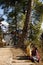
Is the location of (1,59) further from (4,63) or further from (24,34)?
(24,34)

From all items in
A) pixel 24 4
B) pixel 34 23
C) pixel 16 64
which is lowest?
pixel 16 64

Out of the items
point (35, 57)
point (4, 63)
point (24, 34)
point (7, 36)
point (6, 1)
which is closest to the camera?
point (4, 63)

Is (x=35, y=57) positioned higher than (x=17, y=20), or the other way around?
(x=17, y=20)

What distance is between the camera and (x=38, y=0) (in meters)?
19.8

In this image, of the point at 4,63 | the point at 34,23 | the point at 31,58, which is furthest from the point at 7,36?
the point at 4,63

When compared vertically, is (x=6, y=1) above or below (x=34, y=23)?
above

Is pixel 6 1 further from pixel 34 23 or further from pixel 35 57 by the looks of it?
pixel 35 57

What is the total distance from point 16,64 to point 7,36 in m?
12.2

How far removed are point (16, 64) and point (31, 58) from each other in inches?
54.7

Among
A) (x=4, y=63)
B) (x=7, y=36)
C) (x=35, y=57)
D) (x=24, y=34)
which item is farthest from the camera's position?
(x=7, y=36)

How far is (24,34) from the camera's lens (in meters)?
15.9

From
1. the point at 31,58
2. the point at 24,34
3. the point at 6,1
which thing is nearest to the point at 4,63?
the point at 31,58

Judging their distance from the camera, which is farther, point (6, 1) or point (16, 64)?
point (6, 1)

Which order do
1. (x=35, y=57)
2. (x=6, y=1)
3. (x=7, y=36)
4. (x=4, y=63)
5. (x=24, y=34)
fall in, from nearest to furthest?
(x=4, y=63) < (x=35, y=57) < (x=24, y=34) < (x=6, y=1) < (x=7, y=36)
